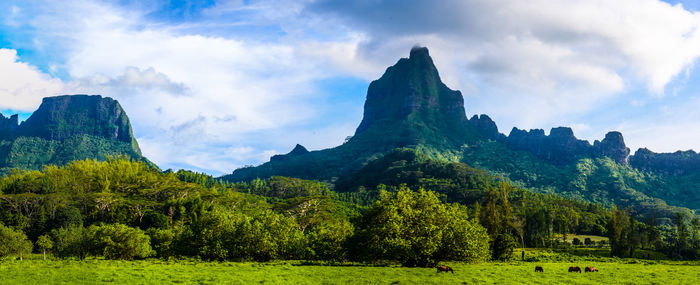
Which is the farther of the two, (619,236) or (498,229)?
(619,236)

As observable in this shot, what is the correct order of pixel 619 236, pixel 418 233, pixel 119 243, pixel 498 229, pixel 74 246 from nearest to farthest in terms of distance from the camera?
pixel 418 233 → pixel 119 243 → pixel 74 246 → pixel 498 229 → pixel 619 236

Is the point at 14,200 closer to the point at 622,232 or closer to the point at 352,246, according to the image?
the point at 352,246

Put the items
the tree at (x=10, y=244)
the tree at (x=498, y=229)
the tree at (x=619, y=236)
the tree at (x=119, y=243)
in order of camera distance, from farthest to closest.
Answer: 1. the tree at (x=619, y=236)
2. the tree at (x=498, y=229)
3. the tree at (x=10, y=244)
4. the tree at (x=119, y=243)

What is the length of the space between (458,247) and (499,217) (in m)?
59.3

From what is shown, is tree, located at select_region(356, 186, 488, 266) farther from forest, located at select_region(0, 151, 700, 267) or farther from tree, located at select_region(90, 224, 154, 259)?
tree, located at select_region(90, 224, 154, 259)

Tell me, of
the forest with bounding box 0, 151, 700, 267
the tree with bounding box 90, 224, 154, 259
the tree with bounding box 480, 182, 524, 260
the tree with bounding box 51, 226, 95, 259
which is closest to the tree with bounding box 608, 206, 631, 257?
the forest with bounding box 0, 151, 700, 267

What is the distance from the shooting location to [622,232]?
137 m

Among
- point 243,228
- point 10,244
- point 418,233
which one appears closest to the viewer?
point 418,233

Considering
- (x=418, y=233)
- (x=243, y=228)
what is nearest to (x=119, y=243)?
(x=243, y=228)

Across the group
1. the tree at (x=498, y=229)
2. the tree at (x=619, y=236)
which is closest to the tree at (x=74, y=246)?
the tree at (x=498, y=229)

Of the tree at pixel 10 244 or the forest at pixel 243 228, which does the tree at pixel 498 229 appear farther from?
the tree at pixel 10 244

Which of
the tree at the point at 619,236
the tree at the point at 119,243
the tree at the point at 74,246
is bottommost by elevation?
the tree at the point at 74,246

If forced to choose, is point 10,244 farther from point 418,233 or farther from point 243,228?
point 418,233

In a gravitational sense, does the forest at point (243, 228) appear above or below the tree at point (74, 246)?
above
